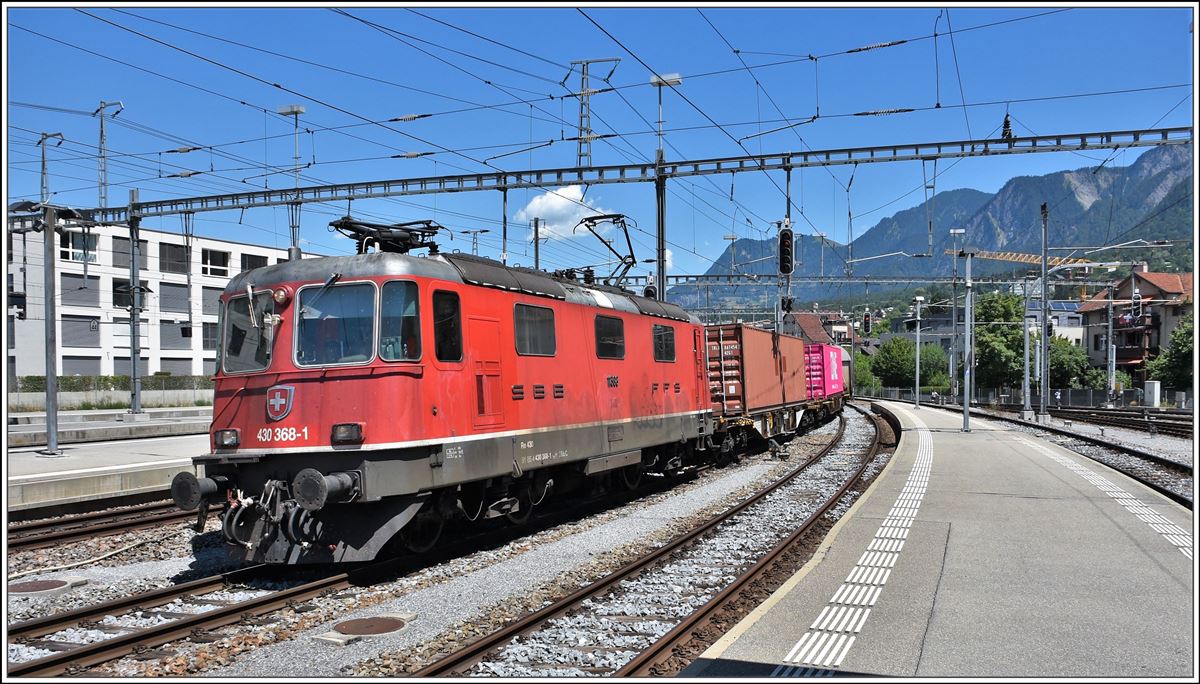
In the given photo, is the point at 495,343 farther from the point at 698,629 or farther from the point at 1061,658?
the point at 1061,658

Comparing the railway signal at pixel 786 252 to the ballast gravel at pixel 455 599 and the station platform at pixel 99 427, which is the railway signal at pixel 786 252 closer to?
the ballast gravel at pixel 455 599

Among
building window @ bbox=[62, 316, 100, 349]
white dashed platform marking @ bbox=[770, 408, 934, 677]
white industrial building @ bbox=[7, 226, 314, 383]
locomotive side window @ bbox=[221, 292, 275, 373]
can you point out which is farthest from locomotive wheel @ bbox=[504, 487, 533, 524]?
building window @ bbox=[62, 316, 100, 349]

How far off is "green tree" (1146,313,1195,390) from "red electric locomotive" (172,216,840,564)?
51.0 meters

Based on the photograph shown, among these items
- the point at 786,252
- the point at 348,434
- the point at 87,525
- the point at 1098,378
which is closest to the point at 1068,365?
the point at 1098,378

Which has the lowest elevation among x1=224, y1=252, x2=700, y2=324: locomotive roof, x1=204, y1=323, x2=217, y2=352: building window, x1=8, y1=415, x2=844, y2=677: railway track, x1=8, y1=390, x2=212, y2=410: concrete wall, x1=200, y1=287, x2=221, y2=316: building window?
x1=8, y1=415, x2=844, y2=677: railway track

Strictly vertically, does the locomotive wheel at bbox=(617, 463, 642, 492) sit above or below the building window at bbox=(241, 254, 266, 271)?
below

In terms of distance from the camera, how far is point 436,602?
7.92 m

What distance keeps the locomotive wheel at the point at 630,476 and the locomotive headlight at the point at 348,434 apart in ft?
23.8

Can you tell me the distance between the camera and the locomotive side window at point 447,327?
9297mm

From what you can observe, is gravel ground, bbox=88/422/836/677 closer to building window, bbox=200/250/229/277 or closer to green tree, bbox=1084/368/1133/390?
building window, bbox=200/250/229/277

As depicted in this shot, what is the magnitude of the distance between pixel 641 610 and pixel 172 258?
53.2m

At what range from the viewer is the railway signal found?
2162 centimetres

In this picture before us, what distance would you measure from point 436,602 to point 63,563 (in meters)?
5.20

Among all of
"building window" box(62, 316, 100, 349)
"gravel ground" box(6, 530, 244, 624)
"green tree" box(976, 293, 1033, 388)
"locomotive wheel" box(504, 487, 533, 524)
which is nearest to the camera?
"gravel ground" box(6, 530, 244, 624)
